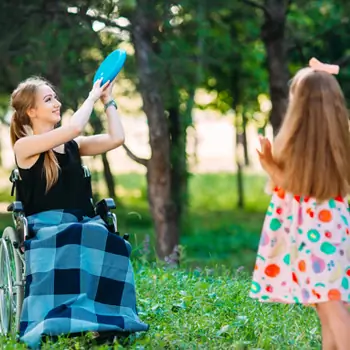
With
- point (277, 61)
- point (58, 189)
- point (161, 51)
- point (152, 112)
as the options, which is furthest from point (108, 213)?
point (277, 61)

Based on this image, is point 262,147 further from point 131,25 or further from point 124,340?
point 131,25

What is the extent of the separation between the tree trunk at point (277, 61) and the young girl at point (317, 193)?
459 cm

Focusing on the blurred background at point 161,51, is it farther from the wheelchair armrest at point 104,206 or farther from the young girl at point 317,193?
the young girl at point 317,193

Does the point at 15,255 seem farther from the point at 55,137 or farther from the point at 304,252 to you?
the point at 304,252

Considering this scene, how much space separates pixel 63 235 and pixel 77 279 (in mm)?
207

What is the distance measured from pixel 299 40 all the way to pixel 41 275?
20.8 ft

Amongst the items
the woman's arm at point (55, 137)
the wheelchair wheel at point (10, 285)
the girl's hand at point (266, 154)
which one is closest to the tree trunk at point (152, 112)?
the wheelchair wheel at point (10, 285)

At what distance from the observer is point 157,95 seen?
8.27m

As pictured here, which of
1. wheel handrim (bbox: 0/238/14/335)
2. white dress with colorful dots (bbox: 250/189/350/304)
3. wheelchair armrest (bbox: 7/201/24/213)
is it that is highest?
wheelchair armrest (bbox: 7/201/24/213)

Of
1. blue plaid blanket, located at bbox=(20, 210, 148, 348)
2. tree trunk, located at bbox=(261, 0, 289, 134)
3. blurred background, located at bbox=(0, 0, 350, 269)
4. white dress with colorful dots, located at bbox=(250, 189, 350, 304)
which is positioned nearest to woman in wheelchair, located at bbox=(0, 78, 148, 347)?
blue plaid blanket, located at bbox=(20, 210, 148, 348)

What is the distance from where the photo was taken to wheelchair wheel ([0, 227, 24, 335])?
180 inches

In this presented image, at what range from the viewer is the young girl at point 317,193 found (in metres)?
3.93

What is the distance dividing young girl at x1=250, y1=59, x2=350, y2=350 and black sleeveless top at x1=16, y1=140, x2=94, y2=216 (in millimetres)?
1074

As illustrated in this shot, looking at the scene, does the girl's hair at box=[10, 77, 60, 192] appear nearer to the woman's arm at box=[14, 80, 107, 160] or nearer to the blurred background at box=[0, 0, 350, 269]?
the woman's arm at box=[14, 80, 107, 160]
